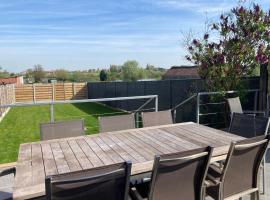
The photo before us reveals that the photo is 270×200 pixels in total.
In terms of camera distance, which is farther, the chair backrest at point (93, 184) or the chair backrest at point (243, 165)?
the chair backrest at point (243, 165)

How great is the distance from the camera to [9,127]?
364 inches

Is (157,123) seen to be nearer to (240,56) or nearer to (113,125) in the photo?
(113,125)

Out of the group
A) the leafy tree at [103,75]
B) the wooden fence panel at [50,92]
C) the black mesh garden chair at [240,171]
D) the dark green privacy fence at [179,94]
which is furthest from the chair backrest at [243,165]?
the leafy tree at [103,75]

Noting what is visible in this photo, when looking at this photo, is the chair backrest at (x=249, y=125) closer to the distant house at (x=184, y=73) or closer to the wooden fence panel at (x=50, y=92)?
the distant house at (x=184, y=73)

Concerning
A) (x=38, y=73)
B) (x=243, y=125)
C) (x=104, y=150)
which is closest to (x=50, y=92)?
(x=38, y=73)

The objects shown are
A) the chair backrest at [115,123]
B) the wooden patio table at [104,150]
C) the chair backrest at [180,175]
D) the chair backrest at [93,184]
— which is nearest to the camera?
the chair backrest at [93,184]

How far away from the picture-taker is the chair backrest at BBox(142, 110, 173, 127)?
3.48m

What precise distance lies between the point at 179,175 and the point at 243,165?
65 centimetres

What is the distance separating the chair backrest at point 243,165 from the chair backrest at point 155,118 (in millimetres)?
1499

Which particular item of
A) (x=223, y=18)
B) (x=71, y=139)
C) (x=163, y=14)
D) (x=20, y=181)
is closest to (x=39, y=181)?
(x=20, y=181)

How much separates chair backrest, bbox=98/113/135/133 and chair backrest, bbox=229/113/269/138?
49.6 inches

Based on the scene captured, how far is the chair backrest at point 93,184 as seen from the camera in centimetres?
143

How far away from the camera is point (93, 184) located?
4.97ft

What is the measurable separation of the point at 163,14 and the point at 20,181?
839 cm
